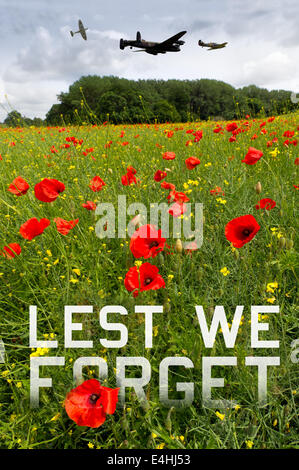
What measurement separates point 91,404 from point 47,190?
119 centimetres

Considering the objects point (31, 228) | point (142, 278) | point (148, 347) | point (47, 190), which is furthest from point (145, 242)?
point (47, 190)

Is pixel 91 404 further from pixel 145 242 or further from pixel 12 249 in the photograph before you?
pixel 12 249

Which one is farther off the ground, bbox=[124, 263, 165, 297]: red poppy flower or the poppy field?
bbox=[124, 263, 165, 297]: red poppy flower

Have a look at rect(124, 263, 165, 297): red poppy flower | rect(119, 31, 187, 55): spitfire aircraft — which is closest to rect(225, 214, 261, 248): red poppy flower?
rect(124, 263, 165, 297): red poppy flower

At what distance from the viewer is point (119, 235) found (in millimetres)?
2174

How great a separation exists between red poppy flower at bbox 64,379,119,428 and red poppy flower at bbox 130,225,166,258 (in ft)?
1.65

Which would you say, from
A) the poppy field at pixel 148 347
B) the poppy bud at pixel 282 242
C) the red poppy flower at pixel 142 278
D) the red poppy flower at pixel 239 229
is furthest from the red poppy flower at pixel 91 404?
the poppy bud at pixel 282 242

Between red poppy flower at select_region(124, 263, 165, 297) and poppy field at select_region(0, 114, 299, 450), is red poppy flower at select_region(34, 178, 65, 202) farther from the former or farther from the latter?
red poppy flower at select_region(124, 263, 165, 297)

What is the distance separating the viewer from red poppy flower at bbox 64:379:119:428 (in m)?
0.90

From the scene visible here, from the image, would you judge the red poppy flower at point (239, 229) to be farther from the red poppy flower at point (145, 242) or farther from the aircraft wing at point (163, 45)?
the aircraft wing at point (163, 45)

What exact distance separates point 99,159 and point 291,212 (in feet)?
8.98

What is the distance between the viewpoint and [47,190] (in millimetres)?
1713
